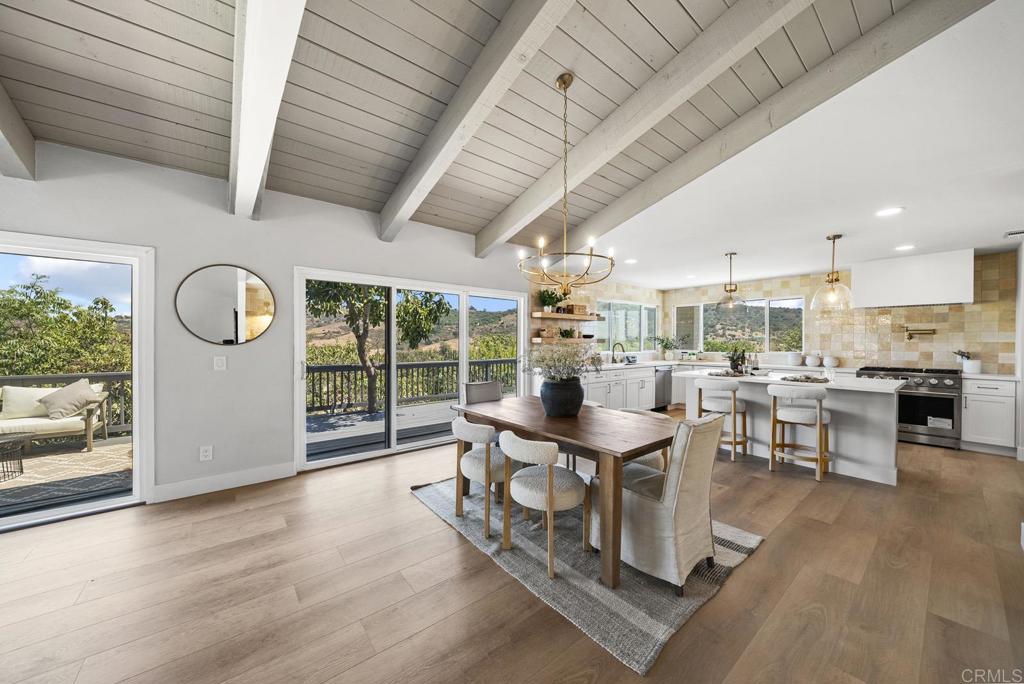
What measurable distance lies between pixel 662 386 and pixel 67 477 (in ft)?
24.0

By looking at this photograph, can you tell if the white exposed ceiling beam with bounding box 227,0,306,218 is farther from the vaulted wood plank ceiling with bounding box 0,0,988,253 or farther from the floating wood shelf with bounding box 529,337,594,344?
the floating wood shelf with bounding box 529,337,594,344

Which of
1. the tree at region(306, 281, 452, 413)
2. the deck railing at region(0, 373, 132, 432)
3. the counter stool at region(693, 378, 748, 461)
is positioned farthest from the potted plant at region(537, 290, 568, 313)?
the deck railing at region(0, 373, 132, 432)

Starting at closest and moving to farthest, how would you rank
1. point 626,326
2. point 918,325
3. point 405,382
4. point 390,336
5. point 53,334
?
point 53,334 < point 390,336 < point 918,325 < point 405,382 < point 626,326

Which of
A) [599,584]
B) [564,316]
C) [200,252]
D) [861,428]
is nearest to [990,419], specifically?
[861,428]

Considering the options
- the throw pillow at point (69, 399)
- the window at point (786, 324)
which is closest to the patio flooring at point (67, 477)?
the throw pillow at point (69, 399)

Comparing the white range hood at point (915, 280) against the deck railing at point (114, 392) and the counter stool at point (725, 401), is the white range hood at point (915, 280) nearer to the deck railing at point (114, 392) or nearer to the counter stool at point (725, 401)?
the counter stool at point (725, 401)

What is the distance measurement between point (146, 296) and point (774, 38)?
457 centimetres

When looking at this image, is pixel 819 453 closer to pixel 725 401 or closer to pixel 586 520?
pixel 725 401

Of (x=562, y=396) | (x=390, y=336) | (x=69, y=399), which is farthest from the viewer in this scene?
(x=390, y=336)

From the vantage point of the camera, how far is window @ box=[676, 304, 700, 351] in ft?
24.9

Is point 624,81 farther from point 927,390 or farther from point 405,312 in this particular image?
point 927,390

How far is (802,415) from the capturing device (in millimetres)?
3615

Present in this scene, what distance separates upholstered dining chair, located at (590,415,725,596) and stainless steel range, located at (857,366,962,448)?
412cm

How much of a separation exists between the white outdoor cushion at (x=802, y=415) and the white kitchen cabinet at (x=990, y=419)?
2198 millimetres
